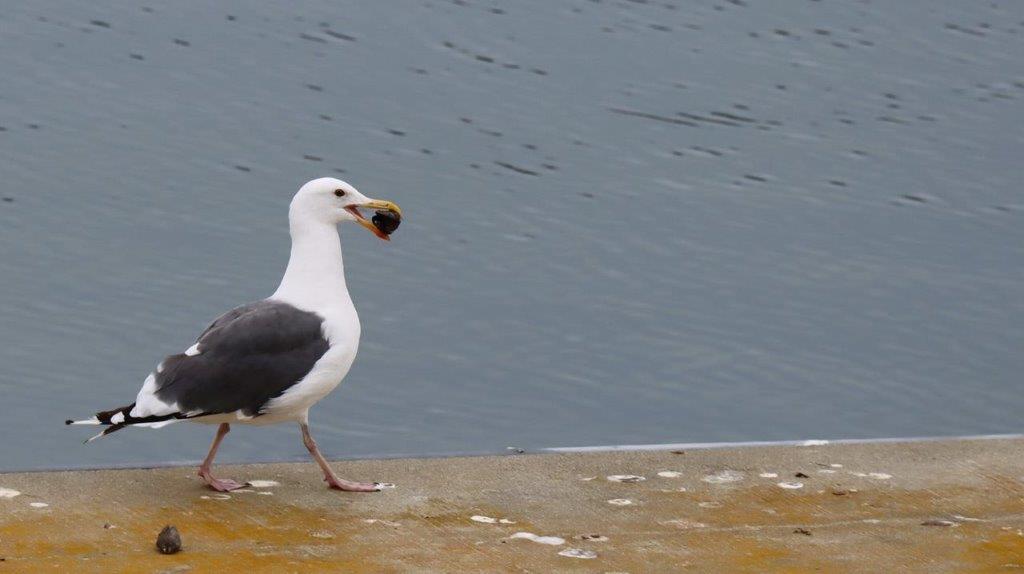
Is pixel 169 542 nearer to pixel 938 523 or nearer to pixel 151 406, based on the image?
pixel 151 406

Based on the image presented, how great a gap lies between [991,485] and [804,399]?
3587mm

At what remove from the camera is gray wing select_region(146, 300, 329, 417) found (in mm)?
7176

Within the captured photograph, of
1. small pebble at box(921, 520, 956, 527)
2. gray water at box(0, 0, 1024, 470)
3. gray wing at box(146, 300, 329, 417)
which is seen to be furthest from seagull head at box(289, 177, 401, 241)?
small pebble at box(921, 520, 956, 527)

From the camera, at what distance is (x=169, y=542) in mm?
6379

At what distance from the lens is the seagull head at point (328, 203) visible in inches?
301

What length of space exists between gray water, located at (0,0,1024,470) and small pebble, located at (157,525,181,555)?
311cm

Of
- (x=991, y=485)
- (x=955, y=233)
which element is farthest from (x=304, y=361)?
(x=955, y=233)

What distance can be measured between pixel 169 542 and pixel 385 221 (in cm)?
200

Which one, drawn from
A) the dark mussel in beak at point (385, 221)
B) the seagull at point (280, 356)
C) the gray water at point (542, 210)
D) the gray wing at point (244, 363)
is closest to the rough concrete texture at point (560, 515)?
the seagull at point (280, 356)

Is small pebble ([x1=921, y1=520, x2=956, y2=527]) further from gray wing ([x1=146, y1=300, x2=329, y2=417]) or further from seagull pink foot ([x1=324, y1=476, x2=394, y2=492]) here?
gray wing ([x1=146, y1=300, x2=329, y2=417])

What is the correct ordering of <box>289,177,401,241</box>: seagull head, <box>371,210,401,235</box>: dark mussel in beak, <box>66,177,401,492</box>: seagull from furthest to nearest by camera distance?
<box>371,210,401,235</box>: dark mussel in beak
<box>289,177,401,241</box>: seagull head
<box>66,177,401,492</box>: seagull

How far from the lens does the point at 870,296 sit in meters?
12.9

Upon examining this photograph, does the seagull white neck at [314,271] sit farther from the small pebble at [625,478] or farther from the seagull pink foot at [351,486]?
the small pebble at [625,478]

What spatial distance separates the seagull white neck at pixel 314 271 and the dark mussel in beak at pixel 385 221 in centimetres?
29
